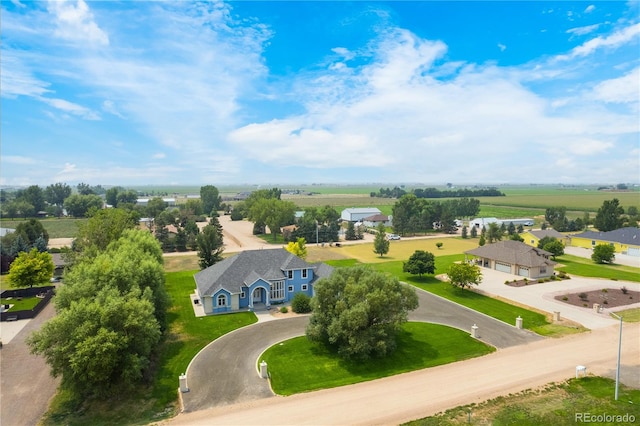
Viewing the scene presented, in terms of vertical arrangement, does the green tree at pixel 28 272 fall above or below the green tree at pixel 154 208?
below

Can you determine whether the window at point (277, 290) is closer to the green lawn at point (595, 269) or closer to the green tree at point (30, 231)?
the green lawn at point (595, 269)

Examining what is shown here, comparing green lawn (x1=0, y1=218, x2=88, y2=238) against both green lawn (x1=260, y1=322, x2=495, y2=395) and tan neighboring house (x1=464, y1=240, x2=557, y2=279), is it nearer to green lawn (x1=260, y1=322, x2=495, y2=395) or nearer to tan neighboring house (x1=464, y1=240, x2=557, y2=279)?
green lawn (x1=260, y1=322, x2=495, y2=395)

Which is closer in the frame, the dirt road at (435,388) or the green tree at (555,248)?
the dirt road at (435,388)

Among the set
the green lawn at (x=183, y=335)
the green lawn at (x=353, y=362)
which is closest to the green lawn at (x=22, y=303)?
the green lawn at (x=183, y=335)

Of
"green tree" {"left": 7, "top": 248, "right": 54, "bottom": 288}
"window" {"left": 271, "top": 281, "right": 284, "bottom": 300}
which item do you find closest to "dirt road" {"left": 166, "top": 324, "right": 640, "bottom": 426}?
"window" {"left": 271, "top": 281, "right": 284, "bottom": 300}

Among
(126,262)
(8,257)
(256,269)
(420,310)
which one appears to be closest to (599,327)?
(420,310)

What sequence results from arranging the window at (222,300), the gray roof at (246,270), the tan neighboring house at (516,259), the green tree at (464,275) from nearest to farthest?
the window at (222,300) < the gray roof at (246,270) < the green tree at (464,275) < the tan neighboring house at (516,259)

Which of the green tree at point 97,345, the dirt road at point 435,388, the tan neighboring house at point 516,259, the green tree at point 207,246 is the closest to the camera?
the dirt road at point 435,388

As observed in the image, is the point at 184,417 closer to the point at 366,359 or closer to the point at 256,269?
the point at 366,359

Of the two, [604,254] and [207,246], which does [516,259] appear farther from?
[207,246]
